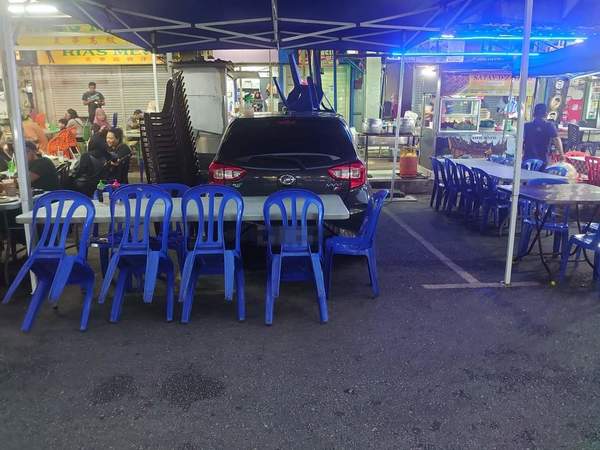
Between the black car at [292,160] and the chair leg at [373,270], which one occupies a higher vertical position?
the black car at [292,160]

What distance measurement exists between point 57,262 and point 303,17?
4158 millimetres

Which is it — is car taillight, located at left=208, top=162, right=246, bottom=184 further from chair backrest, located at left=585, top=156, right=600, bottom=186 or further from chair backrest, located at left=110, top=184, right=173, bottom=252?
chair backrest, located at left=585, top=156, right=600, bottom=186

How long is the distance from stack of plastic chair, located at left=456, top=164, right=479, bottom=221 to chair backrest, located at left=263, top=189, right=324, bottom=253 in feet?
12.5

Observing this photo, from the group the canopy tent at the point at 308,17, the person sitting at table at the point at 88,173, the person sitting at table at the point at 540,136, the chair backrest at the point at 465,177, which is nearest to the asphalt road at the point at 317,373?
the canopy tent at the point at 308,17

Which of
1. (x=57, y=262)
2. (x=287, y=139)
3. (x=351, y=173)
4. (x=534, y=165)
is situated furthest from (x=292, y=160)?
(x=534, y=165)

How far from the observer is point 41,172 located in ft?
17.9

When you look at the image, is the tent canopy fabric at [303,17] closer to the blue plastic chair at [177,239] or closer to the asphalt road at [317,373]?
the blue plastic chair at [177,239]

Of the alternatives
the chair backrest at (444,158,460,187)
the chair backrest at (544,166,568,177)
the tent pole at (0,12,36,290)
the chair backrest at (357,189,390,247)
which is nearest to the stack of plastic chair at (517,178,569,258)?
the chair backrest at (544,166,568,177)

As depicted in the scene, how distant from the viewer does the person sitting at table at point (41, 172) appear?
5.43 metres

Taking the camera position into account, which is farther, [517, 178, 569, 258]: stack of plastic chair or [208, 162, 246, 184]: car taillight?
[517, 178, 569, 258]: stack of plastic chair

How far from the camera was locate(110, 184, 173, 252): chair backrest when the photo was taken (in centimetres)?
396

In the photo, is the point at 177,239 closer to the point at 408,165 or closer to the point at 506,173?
the point at 506,173

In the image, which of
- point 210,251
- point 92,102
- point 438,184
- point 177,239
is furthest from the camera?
point 92,102

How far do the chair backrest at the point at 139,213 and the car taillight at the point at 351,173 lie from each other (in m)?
1.64
